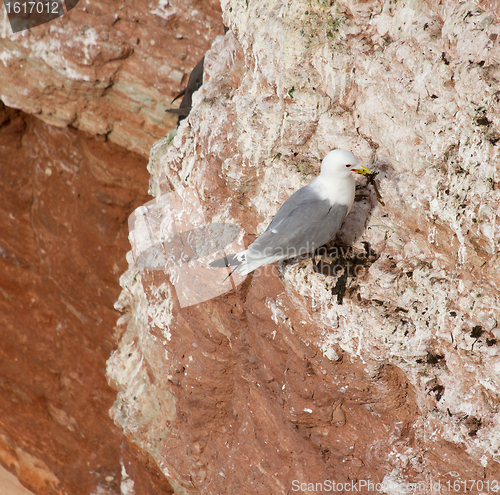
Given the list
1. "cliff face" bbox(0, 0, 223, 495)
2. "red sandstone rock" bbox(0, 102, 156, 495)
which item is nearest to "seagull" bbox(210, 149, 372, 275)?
"cliff face" bbox(0, 0, 223, 495)

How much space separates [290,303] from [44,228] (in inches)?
185

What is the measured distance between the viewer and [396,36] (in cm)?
252

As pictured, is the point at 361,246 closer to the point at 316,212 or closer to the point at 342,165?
the point at 316,212

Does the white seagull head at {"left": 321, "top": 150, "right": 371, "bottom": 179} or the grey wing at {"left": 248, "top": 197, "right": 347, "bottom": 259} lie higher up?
the white seagull head at {"left": 321, "top": 150, "right": 371, "bottom": 179}

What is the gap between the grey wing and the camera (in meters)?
2.43

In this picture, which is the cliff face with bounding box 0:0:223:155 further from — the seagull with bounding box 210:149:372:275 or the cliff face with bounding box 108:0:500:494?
the seagull with bounding box 210:149:372:275

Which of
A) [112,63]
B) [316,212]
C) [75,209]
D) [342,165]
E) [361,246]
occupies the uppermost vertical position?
[112,63]

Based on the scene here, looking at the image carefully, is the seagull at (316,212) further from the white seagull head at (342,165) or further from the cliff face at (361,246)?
the cliff face at (361,246)

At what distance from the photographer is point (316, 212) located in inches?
95.6

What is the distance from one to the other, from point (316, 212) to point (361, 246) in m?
0.34

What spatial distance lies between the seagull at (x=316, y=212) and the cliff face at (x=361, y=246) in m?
0.20

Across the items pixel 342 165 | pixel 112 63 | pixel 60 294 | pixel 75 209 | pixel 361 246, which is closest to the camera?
pixel 342 165

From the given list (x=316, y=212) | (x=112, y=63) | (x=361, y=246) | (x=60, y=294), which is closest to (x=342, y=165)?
(x=316, y=212)

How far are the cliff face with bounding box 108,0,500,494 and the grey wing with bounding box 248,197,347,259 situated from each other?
202mm
